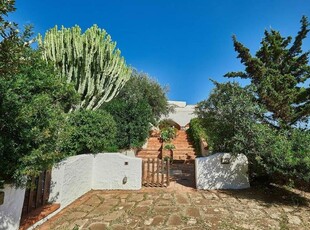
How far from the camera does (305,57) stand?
10.1m

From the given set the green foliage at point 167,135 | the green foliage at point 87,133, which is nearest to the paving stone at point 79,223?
the green foliage at point 87,133

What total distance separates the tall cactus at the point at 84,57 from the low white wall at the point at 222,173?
6465 mm

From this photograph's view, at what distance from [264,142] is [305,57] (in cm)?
620

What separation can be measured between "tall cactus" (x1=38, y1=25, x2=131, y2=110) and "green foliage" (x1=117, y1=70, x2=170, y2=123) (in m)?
5.12

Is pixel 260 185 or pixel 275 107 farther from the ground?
pixel 275 107

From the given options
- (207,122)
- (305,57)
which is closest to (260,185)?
(207,122)

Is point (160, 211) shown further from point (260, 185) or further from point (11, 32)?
point (11, 32)

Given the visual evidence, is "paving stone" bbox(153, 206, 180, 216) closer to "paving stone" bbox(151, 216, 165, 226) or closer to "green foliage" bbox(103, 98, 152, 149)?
"paving stone" bbox(151, 216, 165, 226)

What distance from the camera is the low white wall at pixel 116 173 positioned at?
27.2 ft

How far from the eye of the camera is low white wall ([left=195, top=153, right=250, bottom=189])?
815 centimetres

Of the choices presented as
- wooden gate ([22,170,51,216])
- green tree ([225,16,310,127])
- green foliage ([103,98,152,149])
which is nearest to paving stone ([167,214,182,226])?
wooden gate ([22,170,51,216])

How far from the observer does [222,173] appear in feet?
27.0

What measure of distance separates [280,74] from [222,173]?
221 inches

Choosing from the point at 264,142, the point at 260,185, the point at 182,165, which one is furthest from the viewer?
the point at 182,165
